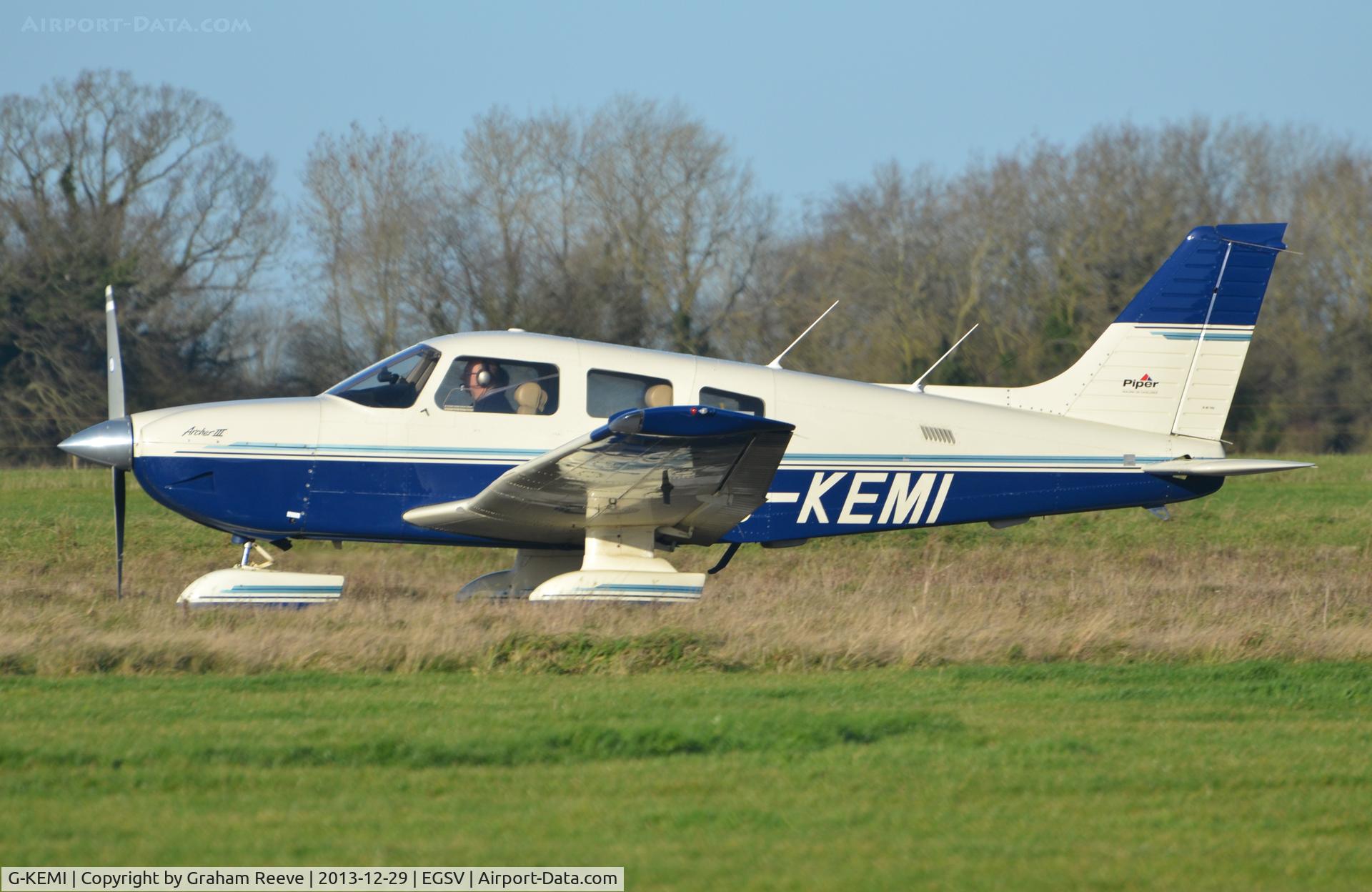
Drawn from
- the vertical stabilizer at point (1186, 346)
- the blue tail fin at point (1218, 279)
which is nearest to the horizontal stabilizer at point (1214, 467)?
the vertical stabilizer at point (1186, 346)

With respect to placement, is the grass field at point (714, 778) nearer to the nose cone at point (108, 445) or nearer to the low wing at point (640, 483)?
the low wing at point (640, 483)

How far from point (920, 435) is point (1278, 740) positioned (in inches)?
176

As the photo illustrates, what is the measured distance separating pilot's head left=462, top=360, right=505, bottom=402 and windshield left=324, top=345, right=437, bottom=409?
→ 0.25 meters

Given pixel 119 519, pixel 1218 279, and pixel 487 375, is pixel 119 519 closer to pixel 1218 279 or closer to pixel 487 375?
pixel 487 375

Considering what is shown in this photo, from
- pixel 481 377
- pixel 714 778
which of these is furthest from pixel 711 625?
pixel 714 778

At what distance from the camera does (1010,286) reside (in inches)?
1407

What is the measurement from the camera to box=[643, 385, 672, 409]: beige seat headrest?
930cm

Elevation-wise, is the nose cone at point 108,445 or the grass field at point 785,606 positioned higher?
the nose cone at point 108,445

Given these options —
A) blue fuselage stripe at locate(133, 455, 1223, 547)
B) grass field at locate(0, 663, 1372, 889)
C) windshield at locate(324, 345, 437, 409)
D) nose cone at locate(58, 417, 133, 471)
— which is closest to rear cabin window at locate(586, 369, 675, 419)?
blue fuselage stripe at locate(133, 455, 1223, 547)

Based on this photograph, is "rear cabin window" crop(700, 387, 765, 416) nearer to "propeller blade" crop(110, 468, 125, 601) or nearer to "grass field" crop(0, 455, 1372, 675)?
"grass field" crop(0, 455, 1372, 675)

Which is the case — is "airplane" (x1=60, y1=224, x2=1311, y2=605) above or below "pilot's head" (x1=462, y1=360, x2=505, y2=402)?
below

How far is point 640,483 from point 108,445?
12.0 ft

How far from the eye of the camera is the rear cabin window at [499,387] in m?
9.34

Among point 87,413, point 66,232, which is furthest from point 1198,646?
point 66,232
